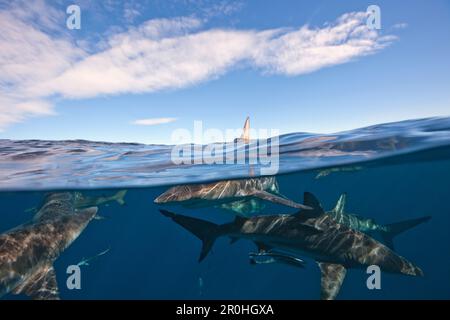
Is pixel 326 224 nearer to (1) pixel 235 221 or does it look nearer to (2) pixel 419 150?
(1) pixel 235 221

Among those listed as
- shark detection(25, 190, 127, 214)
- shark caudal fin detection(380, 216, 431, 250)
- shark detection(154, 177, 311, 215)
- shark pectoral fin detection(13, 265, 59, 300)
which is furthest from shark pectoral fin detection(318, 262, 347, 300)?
shark detection(25, 190, 127, 214)

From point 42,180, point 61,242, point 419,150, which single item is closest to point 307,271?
point 419,150

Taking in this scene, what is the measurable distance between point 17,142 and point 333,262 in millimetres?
15985

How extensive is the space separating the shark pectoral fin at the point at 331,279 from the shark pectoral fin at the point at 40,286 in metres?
7.20

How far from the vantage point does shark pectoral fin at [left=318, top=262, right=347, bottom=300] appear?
836 cm

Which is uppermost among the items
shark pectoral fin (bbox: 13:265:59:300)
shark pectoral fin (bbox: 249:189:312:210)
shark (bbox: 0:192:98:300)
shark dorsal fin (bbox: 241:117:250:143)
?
shark dorsal fin (bbox: 241:117:250:143)

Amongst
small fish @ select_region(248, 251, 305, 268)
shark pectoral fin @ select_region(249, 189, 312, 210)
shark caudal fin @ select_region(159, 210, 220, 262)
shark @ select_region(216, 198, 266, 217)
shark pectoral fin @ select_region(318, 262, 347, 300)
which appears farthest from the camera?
shark @ select_region(216, 198, 266, 217)

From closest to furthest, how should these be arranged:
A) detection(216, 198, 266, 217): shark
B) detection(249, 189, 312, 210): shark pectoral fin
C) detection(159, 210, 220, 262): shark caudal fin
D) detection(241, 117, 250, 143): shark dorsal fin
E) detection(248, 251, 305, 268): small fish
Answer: detection(248, 251, 305, 268): small fish → detection(159, 210, 220, 262): shark caudal fin → detection(249, 189, 312, 210): shark pectoral fin → detection(216, 198, 266, 217): shark → detection(241, 117, 250, 143): shark dorsal fin

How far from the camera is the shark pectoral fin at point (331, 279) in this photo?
8359 millimetres

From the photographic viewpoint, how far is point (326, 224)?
907cm

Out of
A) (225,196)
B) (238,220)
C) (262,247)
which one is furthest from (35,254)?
(262,247)

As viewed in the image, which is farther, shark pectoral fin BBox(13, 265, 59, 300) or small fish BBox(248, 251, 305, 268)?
shark pectoral fin BBox(13, 265, 59, 300)

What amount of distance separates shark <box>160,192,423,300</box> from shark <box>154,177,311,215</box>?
217cm

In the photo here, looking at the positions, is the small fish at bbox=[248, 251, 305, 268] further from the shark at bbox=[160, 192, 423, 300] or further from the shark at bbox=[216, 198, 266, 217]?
the shark at bbox=[216, 198, 266, 217]
